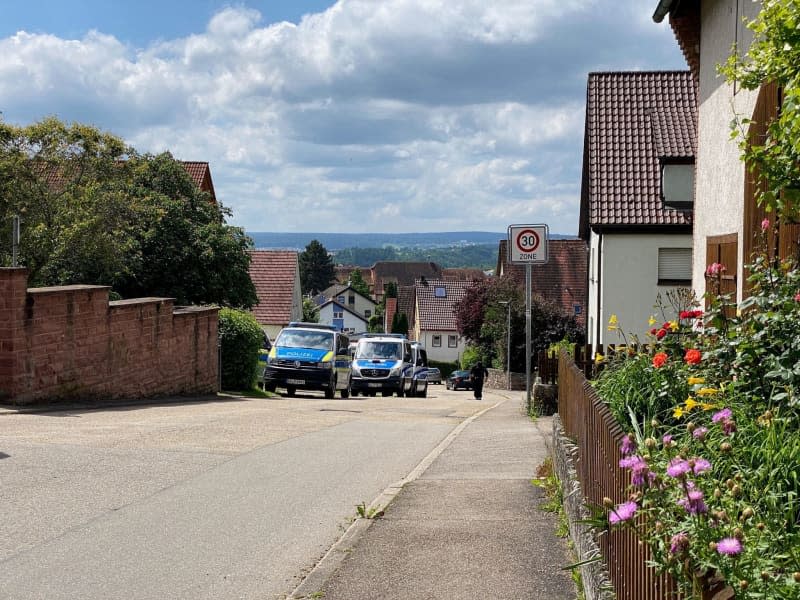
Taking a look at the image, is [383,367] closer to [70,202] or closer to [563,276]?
[70,202]

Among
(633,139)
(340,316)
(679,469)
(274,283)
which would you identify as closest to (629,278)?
(633,139)

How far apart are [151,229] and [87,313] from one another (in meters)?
19.8

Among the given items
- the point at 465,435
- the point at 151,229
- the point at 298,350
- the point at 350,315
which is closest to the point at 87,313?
the point at 465,435

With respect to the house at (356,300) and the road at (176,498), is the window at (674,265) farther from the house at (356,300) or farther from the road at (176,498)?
the house at (356,300)

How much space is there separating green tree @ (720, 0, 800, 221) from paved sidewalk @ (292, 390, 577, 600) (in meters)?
3.16

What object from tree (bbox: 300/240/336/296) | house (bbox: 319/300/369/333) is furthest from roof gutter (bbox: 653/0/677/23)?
tree (bbox: 300/240/336/296)

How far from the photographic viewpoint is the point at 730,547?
307 centimetres

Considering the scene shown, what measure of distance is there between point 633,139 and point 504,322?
3065cm

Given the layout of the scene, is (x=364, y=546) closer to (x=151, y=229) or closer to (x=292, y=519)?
(x=292, y=519)

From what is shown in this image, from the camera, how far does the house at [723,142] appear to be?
39.3 feet

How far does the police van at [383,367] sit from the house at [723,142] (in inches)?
797

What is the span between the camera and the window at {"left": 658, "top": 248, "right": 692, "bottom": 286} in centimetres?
2870

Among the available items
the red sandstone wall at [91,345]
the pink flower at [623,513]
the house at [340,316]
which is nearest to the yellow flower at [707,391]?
the pink flower at [623,513]

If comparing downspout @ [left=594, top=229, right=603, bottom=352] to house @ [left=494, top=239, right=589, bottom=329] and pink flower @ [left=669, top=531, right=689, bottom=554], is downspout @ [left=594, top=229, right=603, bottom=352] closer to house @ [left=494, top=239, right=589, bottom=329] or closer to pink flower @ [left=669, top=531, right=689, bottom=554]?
pink flower @ [left=669, top=531, right=689, bottom=554]
